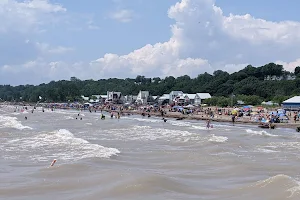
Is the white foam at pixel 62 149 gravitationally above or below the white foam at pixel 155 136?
below

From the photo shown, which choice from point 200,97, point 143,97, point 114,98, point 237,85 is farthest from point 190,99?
point 114,98

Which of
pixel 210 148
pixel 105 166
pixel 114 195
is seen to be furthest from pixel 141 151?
pixel 114 195

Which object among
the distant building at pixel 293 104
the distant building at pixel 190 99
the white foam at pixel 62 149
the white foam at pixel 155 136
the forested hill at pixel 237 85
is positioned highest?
the forested hill at pixel 237 85

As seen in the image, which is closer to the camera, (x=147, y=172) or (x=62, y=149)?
(x=147, y=172)

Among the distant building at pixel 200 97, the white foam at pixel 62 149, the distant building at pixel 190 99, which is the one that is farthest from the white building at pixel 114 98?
the white foam at pixel 62 149

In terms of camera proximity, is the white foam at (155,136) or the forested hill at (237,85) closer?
the white foam at (155,136)

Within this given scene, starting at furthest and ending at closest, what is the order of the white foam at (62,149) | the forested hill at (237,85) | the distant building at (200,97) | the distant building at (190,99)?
the distant building at (190,99) → the distant building at (200,97) → the forested hill at (237,85) → the white foam at (62,149)

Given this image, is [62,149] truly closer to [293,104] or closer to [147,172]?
[147,172]

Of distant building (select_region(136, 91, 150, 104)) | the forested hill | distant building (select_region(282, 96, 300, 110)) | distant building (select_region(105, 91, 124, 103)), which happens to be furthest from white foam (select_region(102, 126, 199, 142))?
distant building (select_region(105, 91, 124, 103))

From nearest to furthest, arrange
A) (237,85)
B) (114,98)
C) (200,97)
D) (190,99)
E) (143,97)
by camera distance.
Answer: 1. (237,85)
2. (200,97)
3. (190,99)
4. (143,97)
5. (114,98)

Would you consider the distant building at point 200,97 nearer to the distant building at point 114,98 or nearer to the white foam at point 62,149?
the distant building at point 114,98

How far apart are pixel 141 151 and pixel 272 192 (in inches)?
413

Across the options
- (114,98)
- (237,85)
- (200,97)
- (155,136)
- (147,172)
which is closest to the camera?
(147,172)

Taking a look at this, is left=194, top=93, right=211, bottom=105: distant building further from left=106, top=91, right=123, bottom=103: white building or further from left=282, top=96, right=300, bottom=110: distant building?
left=106, top=91, right=123, bottom=103: white building
